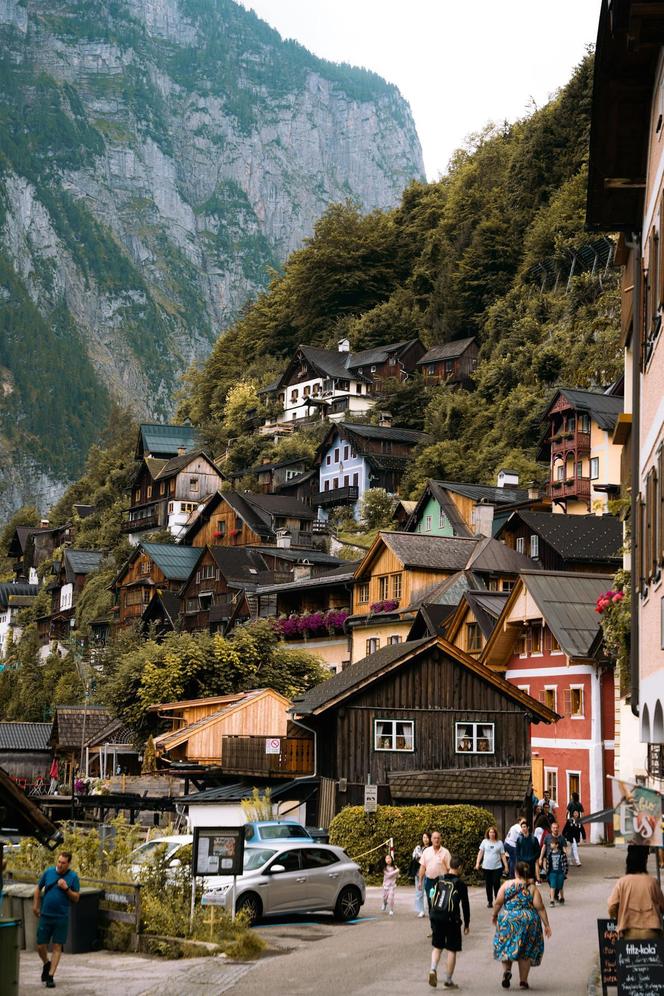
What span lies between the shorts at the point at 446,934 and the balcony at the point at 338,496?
3346 inches

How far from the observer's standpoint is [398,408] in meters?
116

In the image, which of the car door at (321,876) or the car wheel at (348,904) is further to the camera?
the car wheel at (348,904)

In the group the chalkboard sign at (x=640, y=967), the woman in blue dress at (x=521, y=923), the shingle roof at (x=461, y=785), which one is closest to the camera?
the chalkboard sign at (x=640, y=967)

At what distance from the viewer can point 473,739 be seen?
41812 mm

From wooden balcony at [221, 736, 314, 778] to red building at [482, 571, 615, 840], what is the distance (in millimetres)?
8014

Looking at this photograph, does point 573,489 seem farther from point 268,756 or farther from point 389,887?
point 389,887

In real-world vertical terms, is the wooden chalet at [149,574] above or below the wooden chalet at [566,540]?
above

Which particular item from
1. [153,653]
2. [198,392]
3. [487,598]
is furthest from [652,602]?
[198,392]

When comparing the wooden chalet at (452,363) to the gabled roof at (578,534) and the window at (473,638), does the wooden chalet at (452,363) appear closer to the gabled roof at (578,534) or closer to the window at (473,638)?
the gabled roof at (578,534)

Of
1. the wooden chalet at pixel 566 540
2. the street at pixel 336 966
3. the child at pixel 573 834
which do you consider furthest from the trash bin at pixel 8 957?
the wooden chalet at pixel 566 540

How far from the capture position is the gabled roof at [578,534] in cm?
6075

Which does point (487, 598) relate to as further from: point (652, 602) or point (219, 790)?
point (652, 602)

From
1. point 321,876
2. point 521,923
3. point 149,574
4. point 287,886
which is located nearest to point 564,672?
point 321,876

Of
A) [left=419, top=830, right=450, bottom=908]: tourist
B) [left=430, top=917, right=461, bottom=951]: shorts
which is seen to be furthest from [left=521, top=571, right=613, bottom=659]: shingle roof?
[left=430, top=917, right=461, bottom=951]: shorts
